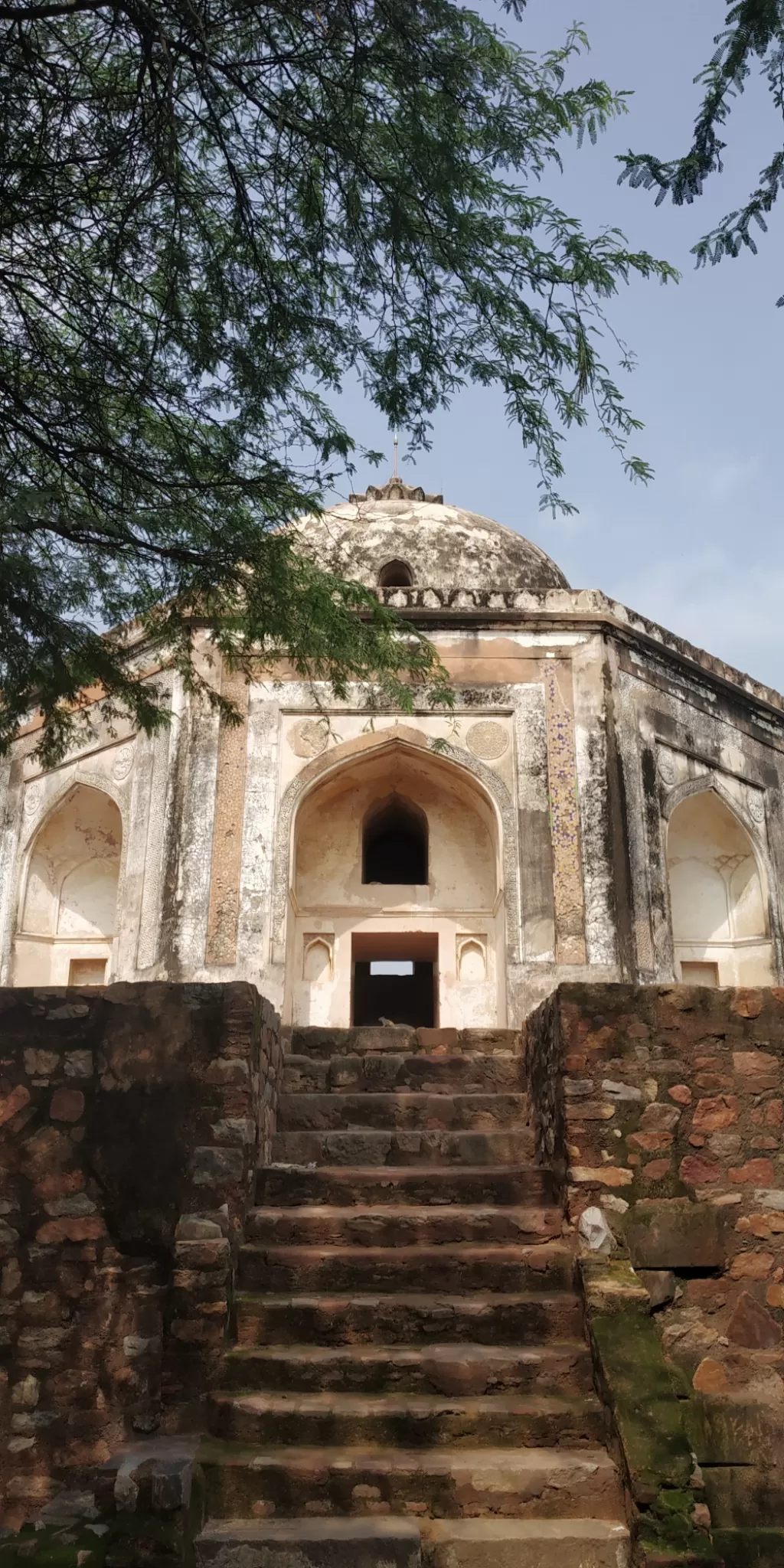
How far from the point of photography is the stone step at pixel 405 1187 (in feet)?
16.8

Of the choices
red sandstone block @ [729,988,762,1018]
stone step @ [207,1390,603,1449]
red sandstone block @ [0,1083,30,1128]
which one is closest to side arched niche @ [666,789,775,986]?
red sandstone block @ [729,988,762,1018]

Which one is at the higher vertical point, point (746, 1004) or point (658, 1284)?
point (746, 1004)

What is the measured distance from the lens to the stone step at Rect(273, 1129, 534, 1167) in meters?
5.47

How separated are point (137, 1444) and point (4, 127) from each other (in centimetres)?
456

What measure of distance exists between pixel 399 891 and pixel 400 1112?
4.96 meters

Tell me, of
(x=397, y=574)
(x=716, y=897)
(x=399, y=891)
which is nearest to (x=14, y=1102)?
(x=399, y=891)

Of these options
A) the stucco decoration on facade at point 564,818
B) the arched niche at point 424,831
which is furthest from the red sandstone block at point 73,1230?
the arched niche at point 424,831

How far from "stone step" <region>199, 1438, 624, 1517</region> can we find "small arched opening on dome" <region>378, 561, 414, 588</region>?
Result: 9.05m

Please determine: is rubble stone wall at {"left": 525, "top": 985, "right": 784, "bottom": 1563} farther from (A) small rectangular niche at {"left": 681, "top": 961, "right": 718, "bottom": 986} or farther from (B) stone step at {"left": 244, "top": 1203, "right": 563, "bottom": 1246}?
(A) small rectangular niche at {"left": 681, "top": 961, "right": 718, "bottom": 986}

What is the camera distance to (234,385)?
520cm

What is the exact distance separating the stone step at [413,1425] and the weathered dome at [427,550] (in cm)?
850

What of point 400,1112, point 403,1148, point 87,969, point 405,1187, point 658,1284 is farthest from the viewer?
point 87,969

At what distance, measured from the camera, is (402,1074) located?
6.15m

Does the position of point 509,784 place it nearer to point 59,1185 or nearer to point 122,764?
point 122,764
